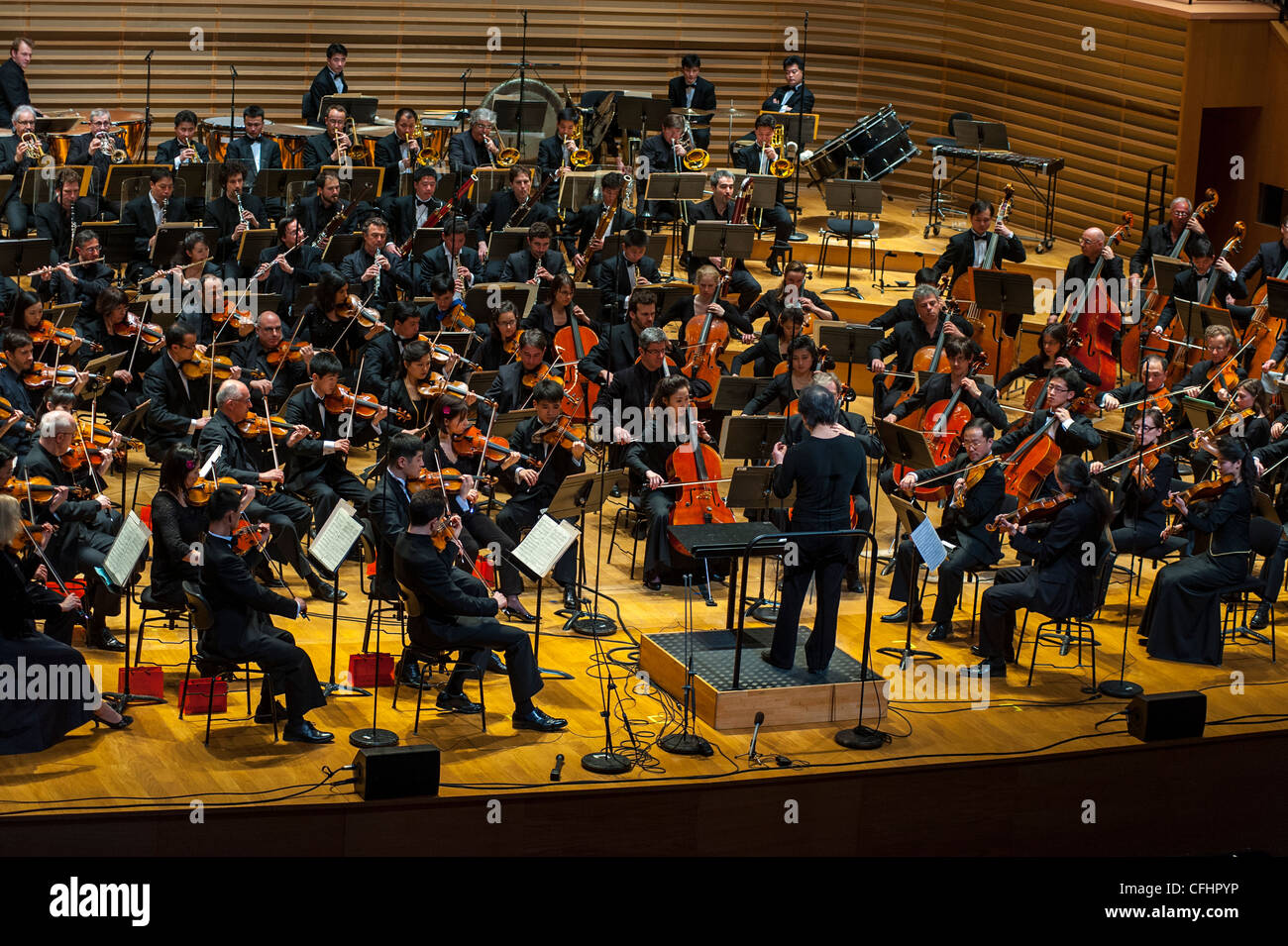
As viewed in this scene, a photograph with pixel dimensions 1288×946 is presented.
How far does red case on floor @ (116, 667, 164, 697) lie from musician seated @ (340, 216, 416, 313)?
12.5 ft

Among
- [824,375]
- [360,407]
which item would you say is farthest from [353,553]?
[824,375]

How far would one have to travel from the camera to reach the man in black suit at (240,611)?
22.3ft

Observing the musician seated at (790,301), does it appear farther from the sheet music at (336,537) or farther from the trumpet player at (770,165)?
the sheet music at (336,537)

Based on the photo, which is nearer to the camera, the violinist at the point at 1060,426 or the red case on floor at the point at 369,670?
the red case on floor at the point at 369,670

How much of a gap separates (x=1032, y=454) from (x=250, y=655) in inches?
177

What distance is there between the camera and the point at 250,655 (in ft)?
22.5

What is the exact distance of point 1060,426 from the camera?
9.30 metres

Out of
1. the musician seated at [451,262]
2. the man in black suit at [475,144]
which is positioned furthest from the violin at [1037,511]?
the man in black suit at [475,144]

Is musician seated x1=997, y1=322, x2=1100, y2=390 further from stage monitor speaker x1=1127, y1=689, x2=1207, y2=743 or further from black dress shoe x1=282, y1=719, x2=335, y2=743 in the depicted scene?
black dress shoe x1=282, y1=719, x2=335, y2=743

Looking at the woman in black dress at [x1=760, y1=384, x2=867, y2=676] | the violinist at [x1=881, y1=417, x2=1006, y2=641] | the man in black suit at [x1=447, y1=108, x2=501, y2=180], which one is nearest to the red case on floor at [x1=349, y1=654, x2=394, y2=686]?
the woman in black dress at [x1=760, y1=384, x2=867, y2=676]

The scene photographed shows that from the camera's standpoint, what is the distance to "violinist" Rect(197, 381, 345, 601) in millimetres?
8375

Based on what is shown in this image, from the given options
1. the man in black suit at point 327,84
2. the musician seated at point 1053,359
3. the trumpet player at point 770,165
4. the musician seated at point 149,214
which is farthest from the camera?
the man in black suit at point 327,84

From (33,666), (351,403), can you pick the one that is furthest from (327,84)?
(33,666)

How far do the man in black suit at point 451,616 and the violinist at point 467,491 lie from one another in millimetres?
783
